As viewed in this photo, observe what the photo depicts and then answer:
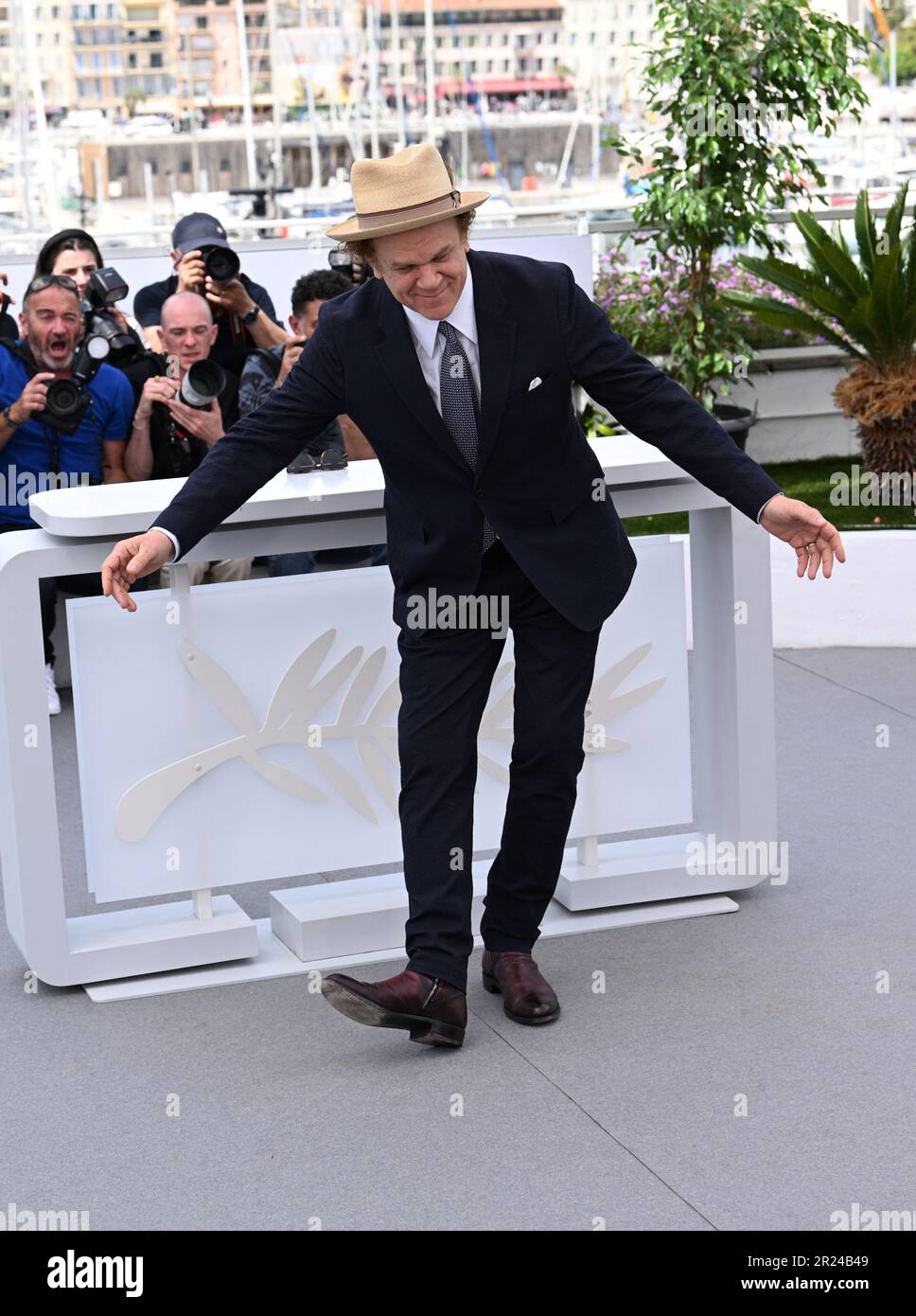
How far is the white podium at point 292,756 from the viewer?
13.0ft

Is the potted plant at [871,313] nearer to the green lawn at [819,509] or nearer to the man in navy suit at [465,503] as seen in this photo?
the green lawn at [819,509]

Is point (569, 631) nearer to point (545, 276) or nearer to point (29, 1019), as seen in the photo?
point (545, 276)

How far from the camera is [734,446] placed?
12.2ft

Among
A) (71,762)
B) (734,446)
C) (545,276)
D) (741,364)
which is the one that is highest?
(545,276)

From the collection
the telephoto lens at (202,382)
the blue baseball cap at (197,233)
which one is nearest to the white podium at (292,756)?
the telephoto lens at (202,382)

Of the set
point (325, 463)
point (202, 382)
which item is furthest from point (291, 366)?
point (325, 463)

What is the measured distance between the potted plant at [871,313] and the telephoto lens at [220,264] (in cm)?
244

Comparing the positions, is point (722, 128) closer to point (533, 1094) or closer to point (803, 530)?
point (803, 530)

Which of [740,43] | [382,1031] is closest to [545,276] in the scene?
[382,1031]

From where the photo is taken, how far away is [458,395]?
3623mm

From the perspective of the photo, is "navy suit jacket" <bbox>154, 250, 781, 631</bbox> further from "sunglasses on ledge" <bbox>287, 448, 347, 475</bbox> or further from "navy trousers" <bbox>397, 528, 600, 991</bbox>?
"sunglasses on ledge" <bbox>287, 448, 347, 475</bbox>

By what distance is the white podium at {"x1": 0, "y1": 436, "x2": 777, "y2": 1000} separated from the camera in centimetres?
396

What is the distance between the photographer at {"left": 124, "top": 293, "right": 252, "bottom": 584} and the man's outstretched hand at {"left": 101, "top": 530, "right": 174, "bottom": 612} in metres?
2.54
